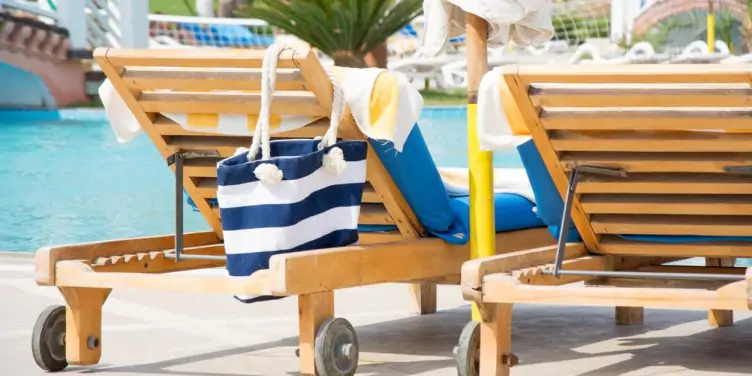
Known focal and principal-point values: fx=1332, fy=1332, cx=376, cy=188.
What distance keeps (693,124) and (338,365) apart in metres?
1.19

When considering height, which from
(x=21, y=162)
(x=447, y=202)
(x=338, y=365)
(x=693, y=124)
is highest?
(x=693, y=124)

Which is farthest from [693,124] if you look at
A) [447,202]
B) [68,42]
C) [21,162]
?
[68,42]

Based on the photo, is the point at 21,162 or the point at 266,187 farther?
the point at 21,162

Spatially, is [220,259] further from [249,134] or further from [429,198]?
[429,198]

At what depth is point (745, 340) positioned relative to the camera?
15.2 feet

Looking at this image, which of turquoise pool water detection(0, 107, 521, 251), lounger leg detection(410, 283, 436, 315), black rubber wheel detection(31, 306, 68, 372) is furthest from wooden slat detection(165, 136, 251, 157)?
turquoise pool water detection(0, 107, 521, 251)

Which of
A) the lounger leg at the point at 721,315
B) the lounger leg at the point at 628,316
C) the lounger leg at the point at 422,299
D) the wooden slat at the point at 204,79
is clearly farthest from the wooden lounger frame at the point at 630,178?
the lounger leg at the point at 422,299

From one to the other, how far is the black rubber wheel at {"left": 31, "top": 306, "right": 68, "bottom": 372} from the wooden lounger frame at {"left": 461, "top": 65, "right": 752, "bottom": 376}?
54.4 inches

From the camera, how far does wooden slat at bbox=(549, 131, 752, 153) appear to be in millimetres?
3605

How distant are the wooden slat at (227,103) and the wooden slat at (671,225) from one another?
0.94 meters

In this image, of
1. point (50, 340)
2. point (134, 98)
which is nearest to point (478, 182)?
point (134, 98)

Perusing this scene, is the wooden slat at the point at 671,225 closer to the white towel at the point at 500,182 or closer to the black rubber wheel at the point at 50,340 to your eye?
the white towel at the point at 500,182

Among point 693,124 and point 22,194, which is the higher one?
point 693,124

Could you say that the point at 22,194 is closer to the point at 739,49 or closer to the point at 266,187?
the point at 266,187
